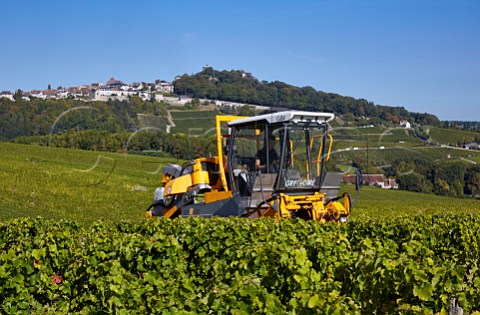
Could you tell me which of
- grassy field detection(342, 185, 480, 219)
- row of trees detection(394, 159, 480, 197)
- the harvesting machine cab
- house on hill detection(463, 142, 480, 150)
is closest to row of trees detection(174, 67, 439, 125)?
house on hill detection(463, 142, 480, 150)

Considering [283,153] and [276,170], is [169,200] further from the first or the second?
[283,153]

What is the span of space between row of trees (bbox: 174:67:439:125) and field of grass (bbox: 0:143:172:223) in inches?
1074

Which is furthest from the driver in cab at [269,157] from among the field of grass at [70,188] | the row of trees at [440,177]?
the row of trees at [440,177]

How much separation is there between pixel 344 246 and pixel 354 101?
64.9 m

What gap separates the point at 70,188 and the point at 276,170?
17337mm

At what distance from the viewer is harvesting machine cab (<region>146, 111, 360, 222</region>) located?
13.4 m

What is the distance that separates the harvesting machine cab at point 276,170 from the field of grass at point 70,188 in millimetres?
8689

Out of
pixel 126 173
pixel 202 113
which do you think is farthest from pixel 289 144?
pixel 202 113

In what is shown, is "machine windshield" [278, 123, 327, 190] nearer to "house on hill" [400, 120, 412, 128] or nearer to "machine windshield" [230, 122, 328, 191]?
"machine windshield" [230, 122, 328, 191]

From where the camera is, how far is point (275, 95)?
270ft

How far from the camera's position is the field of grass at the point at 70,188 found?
2319cm

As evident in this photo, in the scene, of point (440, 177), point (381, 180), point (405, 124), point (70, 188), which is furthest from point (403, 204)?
point (405, 124)

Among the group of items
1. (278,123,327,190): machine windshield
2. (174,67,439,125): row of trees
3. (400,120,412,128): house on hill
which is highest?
(174,67,439,125): row of trees

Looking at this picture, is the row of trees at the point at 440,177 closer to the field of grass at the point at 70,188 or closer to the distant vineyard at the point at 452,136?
the distant vineyard at the point at 452,136
